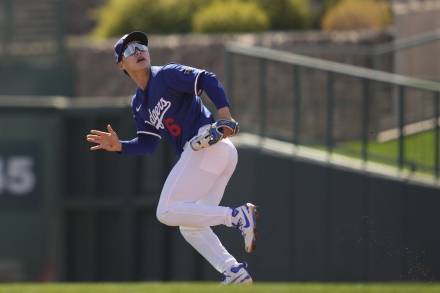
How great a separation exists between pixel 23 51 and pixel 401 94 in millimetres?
5914

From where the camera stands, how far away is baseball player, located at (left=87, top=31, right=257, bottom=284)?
9.62 meters

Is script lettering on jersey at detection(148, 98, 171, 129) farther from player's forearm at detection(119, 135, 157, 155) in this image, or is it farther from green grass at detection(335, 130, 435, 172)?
green grass at detection(335, 130, 435, 172)

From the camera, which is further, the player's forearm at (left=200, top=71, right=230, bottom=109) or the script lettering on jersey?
the script lettering on jersey

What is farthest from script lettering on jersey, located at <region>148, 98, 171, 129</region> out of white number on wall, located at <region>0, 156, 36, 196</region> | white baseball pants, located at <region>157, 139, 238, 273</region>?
white number on wall, located at <region>0, 156, 36, 196</region>

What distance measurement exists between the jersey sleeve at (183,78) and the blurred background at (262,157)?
3.34 meters

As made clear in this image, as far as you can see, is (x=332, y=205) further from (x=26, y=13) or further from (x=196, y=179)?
(x=26, y=13)

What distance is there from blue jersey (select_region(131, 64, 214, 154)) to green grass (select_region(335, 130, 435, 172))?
14.2 ft

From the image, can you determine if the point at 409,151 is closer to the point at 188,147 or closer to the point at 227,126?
the point at 188,147

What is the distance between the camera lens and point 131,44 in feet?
32.1

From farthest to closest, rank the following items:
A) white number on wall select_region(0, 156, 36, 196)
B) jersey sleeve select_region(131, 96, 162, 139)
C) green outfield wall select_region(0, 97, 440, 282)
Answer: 1. white number on wall select_region(0, 156, 36, 196)
2. green outfield wall select_region(0, 97, 440, 282)
3. jersey sleeve select_region(131, 96, 162, 139)

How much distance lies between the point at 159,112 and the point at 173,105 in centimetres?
12

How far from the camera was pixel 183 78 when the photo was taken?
955 cm

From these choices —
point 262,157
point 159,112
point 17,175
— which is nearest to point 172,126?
point 159,112

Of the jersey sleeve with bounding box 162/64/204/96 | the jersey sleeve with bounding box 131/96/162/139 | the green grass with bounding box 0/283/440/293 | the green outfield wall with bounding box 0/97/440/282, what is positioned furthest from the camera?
the green outfield wall with bounding box 0/97/440/282
